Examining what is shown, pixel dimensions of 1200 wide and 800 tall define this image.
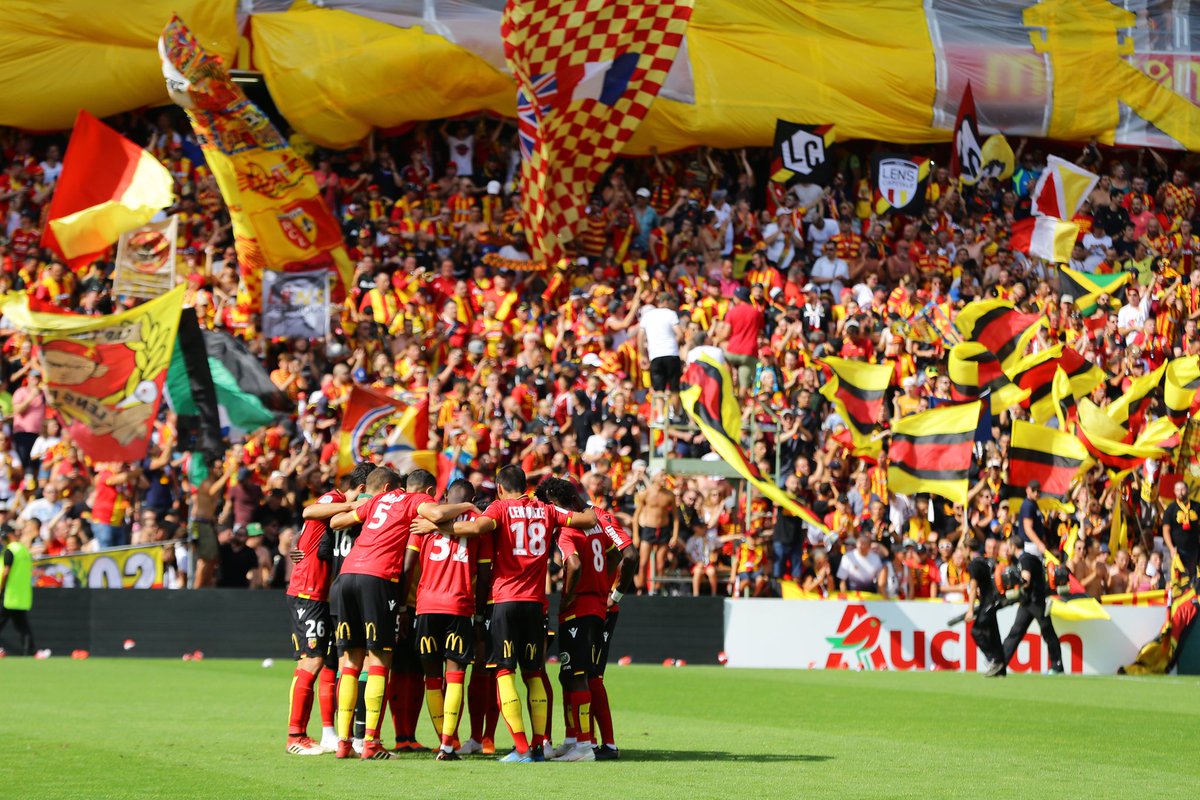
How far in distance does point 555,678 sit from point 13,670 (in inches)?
227

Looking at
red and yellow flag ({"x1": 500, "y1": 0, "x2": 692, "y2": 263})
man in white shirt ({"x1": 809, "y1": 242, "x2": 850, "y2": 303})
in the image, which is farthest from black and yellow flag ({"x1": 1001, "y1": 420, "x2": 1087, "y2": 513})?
red and yellow flag ({"x1": 500, "y1": 0, "x2": 692, "y2": 263})

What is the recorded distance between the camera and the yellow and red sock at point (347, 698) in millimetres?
10547

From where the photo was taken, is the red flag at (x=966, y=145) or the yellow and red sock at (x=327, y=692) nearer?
the yellow and red sock at (x=327, y=692)

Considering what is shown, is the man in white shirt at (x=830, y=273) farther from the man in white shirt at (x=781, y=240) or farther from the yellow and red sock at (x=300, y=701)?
the yellow and red sock at (x=300, y=701)

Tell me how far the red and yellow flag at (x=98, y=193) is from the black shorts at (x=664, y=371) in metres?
7.01

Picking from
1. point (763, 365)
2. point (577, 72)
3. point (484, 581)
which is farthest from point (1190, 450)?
point (484, 581)

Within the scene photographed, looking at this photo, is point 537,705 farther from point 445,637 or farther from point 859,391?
point 859,391

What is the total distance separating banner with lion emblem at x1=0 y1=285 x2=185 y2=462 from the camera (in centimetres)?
1984

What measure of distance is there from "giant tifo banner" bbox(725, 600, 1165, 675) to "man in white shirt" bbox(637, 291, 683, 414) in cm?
326

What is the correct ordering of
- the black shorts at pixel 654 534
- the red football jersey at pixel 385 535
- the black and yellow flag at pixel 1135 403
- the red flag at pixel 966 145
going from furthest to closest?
the red flag at pixel 966 145, the black and yellow flag at pixel 1135 403, the black shorts at pixel 654 534, the red football jersey at pixel 385 535

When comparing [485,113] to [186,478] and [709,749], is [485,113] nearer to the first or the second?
[186,478]

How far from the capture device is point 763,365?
23.2 metres

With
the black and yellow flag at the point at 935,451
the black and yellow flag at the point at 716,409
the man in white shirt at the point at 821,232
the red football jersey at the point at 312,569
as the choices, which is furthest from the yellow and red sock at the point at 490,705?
the man in white shirt at the point at 821,232

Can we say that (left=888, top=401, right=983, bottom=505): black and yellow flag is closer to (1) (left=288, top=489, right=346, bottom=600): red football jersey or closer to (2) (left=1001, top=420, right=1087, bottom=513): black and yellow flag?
(2) (left=1001, top=420, right=1087, bottom=513): black and yellow flag
